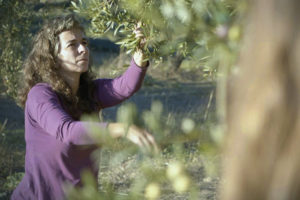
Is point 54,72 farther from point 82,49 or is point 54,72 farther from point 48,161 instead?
point 48,161

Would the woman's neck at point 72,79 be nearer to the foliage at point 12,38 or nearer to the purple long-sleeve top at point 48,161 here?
the purple long-sleeve top at point 48,161

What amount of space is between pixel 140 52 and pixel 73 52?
17.8 inches

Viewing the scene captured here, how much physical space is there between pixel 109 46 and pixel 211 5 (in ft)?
41.2

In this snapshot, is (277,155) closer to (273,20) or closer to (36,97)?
(273,20)

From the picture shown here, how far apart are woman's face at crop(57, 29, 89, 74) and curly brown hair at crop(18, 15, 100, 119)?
0.03 meters

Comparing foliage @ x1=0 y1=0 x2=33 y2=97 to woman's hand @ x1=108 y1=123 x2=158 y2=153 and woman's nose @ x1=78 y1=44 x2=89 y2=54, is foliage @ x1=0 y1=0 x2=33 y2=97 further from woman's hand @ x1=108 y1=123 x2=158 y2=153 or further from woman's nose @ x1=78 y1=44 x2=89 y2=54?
woman's hand @ x1=108 y1=123 x2=158 y2=153

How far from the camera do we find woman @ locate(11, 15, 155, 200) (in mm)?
2354

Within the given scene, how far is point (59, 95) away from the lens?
246 cm

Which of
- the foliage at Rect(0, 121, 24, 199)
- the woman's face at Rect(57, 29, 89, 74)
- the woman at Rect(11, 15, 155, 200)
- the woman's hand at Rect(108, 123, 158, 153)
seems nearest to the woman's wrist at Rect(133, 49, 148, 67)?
the woman at Rect(11, 15, 155, 200)

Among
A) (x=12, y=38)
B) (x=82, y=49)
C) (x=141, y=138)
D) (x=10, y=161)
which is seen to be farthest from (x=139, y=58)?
(x=10, y=161)

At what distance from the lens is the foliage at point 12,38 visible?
5.14 metres

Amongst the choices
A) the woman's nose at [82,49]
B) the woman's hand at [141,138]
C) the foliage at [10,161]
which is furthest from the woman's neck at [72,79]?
the foliage at [10,161]

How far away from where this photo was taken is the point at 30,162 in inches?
96.7

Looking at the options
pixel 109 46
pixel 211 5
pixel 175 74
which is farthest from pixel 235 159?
pixel 109 46
